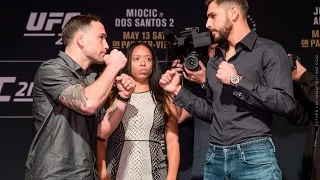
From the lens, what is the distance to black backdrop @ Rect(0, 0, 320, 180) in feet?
11.4

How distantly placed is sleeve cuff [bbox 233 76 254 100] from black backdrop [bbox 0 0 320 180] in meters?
1.32

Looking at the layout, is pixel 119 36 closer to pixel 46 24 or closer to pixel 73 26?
pixel 46 24

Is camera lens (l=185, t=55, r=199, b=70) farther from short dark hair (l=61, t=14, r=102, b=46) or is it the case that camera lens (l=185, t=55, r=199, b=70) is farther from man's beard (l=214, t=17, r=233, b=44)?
short dark hair (l=61, t=14, r=102, b=46)

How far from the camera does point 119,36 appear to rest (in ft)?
11.6

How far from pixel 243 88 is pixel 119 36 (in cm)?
156

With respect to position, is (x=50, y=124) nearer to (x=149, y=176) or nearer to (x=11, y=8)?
(x=149, y=176)

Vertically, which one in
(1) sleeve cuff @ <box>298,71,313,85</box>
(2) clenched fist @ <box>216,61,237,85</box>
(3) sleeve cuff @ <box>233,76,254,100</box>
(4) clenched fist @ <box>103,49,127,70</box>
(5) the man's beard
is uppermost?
(5) the man's beard

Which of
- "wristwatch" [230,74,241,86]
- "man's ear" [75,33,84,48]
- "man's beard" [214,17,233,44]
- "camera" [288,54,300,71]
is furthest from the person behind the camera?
"camera" [288,54,300,71]

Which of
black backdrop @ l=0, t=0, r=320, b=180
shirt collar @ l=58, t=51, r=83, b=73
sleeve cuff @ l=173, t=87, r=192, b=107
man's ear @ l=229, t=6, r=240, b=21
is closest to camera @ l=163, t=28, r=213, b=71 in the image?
sleeve cuff @ l=173, t=87, r=192, b=107

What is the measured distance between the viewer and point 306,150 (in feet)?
10.3

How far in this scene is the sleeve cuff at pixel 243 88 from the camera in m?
2.16

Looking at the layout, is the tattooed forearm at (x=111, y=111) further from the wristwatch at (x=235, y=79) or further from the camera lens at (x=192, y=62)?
the wristwatch at (x=235, y=79)

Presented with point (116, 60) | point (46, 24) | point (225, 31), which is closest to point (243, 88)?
point (225, 31)

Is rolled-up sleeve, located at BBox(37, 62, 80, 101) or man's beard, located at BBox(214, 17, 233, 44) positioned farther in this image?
man's beard, located at BBox(214, 17, 233, 44)
